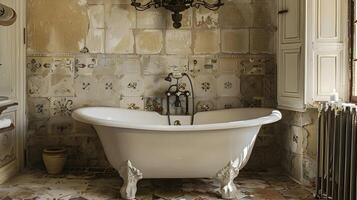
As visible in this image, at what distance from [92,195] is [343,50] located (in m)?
2.22

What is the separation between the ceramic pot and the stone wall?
2058mm

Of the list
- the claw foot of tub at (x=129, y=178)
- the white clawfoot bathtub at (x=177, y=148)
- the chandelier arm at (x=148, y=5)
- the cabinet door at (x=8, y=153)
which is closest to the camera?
the white clawfoot bathtub at (x=177, y=148)

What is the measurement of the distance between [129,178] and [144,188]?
0.35 meters

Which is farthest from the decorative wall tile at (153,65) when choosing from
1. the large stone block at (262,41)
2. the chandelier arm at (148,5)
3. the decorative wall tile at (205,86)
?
the large stone block at (262,41)

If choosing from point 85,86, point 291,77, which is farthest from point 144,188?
point 291,77

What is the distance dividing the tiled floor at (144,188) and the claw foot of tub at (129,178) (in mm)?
86

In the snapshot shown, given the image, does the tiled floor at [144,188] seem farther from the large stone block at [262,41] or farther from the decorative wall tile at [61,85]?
the large stone block at [262,41]

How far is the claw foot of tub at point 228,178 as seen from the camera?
2.90 metres


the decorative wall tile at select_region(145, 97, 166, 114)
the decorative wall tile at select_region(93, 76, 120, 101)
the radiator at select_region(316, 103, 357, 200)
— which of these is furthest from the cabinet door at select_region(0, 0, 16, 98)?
the radiator at select_region(316, 103, 357, 200)

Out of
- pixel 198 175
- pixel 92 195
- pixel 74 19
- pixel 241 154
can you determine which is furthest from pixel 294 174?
pixel 74 19

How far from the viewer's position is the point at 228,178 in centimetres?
292

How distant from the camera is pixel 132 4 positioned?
3631 millimetres

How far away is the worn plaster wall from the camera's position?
12.2 feet

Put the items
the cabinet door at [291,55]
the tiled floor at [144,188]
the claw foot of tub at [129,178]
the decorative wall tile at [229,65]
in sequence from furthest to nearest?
1. the decorative wall tile at [229,65]
2. the cabinet door at [291,55]
3. the tiled floor at [144,188]
4. the claw foot of tub at [129,178]
